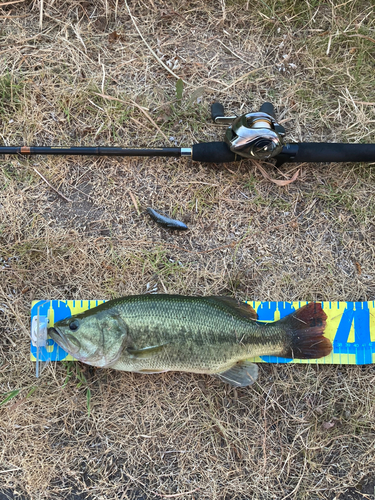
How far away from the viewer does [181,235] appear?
2924mm

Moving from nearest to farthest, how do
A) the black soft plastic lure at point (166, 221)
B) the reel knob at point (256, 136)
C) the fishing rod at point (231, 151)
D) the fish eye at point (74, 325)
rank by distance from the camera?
the fish eye at point (74, 325) → the reel knob at point (256, 136) → the fishing rod at point (231, 151) → the black soft plastic lure at point (166, 221)

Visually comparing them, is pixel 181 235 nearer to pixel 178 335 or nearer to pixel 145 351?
pixel 178 335

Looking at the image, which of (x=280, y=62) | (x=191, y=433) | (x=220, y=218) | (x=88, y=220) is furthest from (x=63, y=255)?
(x=280, y=62)

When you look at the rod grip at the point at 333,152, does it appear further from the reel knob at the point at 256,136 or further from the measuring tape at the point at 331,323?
the measuring tape at the point at 331,323

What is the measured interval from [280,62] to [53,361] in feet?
10.4

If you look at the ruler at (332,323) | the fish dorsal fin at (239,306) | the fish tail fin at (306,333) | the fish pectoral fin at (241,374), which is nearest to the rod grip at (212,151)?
the fish dorsal fin at (239,306)

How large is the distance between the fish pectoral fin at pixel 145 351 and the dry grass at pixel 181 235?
46 cm

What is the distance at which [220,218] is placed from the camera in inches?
116

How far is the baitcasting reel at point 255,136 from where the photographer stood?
2566 mm

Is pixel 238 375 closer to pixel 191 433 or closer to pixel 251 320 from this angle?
pixel 251 320

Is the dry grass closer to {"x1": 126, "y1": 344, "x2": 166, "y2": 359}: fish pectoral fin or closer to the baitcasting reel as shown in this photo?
the baitcasting reel

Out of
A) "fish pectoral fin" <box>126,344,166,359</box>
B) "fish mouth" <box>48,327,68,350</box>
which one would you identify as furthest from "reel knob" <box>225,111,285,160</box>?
"fish mouth" <box>48,327,68,350</box>

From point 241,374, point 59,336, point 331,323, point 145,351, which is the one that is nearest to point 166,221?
point 145,351

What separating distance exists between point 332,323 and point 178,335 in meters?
1.30
